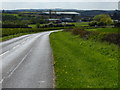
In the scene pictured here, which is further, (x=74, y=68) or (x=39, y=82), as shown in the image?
(x=74, y=68)

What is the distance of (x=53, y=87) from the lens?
11297mm

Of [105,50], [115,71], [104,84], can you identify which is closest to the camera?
[104,84]

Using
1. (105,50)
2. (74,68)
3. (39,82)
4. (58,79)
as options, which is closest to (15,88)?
(39,82)

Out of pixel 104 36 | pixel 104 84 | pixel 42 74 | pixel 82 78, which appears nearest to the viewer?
pixel 104 84

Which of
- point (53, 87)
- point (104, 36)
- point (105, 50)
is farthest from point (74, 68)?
point (104, 36)

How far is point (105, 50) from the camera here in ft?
73.3

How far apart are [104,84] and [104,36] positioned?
18.0 m

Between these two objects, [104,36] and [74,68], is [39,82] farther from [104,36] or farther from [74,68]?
[104,36]

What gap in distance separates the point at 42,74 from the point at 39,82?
2169 millimetres

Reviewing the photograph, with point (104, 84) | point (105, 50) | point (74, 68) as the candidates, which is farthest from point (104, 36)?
point (104, 84)

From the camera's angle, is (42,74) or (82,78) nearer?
(82,78)

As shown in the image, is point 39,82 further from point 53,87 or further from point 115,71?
point 115,71

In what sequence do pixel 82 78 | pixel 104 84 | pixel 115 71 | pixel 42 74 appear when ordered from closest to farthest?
pixel 104 84, pixel 82 78, pixel 115 71, pixel 42 74

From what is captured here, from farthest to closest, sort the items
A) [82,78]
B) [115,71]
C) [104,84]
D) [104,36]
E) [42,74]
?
[104,36], [42,74], [115,71], [82,78], [104,84]
